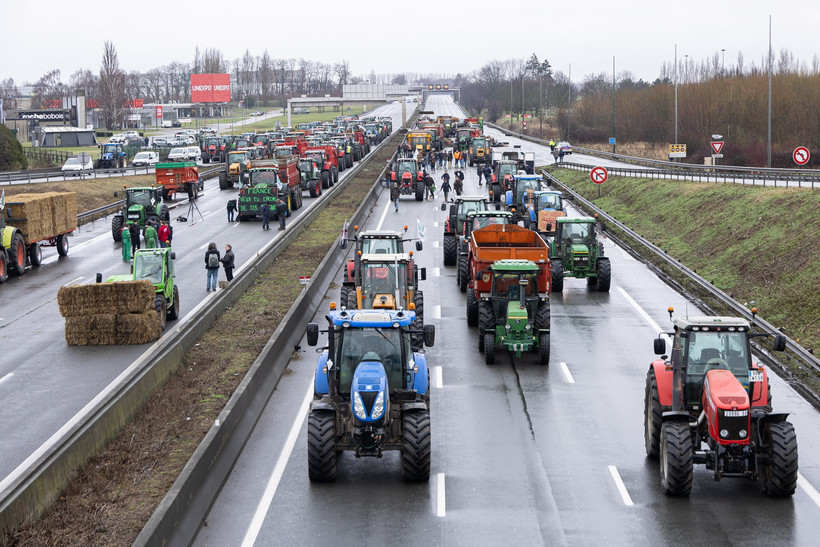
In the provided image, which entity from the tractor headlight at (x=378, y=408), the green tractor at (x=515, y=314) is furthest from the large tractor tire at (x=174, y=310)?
the tractor headlight at (x=378, y=408)

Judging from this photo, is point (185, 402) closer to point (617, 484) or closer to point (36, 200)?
point (617, 484)

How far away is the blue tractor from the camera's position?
49.9 feet

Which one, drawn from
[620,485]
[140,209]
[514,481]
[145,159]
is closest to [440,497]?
[514,481]

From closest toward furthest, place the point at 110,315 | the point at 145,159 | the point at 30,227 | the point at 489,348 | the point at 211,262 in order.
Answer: the point at 489,348 → the point at 110,315 → the point at 211,262 → the point at 30,227 → the point at 145,159

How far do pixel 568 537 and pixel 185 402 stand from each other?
8.94 metres

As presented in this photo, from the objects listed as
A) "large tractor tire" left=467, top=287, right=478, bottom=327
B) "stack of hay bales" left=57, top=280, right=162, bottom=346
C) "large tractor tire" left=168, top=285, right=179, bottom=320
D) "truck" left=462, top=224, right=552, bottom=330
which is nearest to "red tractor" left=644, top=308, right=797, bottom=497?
"truck" left=462, top=224, right=552, bottom=330

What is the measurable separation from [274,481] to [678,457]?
6403 mm

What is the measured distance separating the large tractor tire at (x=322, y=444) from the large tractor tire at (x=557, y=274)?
1895cm

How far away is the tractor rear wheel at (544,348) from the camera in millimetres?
23562

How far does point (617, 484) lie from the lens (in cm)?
1593

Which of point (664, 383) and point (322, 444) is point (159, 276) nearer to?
point (322, 444)

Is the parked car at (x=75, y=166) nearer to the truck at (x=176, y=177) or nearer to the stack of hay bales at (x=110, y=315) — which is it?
the truck at (x=176, y=177)

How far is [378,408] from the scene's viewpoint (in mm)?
15047

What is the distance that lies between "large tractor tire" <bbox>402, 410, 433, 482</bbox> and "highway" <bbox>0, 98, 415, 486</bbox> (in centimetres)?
649
